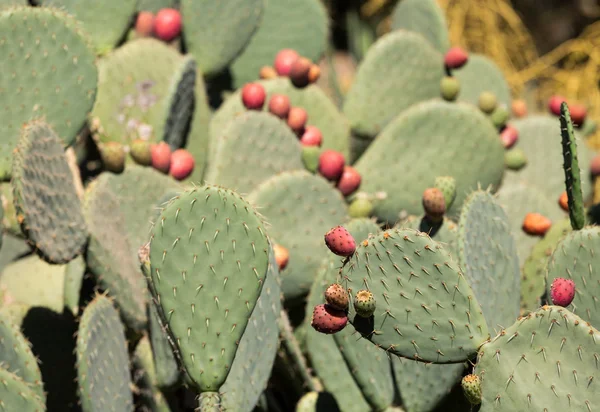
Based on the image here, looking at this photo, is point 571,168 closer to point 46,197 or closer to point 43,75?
point 46,197

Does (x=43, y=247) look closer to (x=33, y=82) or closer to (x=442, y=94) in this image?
(x=33, y=82)

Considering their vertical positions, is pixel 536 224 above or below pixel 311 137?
below

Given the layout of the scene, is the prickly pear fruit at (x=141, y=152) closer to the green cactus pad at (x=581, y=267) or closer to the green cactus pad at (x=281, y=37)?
the green cactus pad at (x=281, y=37)

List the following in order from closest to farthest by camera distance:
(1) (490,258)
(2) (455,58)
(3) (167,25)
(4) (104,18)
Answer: (1) (490,258)
(4) (104,18)
(3) (167,25)
(2) (455,58)

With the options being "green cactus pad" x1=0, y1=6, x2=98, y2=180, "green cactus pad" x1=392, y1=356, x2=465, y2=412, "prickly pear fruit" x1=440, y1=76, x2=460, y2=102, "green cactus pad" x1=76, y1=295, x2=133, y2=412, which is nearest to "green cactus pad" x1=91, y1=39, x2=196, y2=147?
"green cactus pad" x1=0, y1=6, x2=98, y2=180

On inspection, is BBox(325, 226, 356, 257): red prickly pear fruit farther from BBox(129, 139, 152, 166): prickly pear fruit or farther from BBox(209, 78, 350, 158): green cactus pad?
BBox(209, 78, 350, 158): green cactus pad

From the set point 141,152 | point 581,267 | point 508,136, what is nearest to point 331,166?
point 141,152

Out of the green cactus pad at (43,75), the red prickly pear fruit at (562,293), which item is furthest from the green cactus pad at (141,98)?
the red prickly pear fruit at (562,293)
